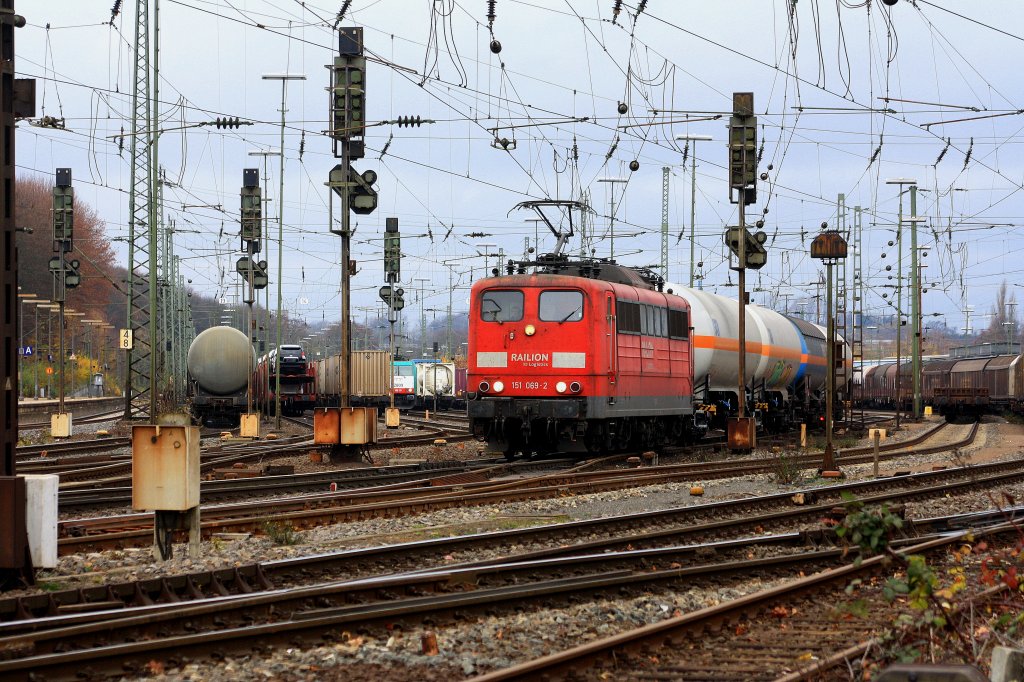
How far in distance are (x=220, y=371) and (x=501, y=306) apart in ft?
79.8

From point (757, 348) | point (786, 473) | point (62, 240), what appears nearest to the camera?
point (786, 473)

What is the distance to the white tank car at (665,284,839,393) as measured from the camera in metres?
28.9

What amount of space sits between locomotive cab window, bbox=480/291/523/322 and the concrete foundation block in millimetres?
13155

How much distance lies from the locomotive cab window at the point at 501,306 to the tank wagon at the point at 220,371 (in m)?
22.9

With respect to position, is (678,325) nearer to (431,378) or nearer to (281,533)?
(281,533)

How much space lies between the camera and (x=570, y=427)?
74.9ft

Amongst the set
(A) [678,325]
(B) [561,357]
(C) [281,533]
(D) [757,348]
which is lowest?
(C) [281,533]

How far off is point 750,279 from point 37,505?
2748 inches

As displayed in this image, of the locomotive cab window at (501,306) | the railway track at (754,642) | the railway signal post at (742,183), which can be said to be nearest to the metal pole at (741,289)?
the railway signal post at (742,183)

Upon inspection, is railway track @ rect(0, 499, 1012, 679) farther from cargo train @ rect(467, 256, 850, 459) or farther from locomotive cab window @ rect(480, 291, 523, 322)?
locomotive cab window @ rect(480, 291, 523, 322)

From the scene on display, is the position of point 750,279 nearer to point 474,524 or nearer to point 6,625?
point 474,524

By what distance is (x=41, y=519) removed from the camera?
10.2m

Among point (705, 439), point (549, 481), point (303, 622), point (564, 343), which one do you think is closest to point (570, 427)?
point (564, 343)

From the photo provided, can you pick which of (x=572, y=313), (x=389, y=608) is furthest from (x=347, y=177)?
(x=389, y=608)
